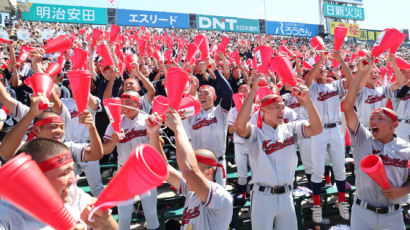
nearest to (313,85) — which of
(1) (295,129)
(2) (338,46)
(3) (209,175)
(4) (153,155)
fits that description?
(2) (338,46)

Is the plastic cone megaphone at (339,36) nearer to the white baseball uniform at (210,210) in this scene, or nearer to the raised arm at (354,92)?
the raised arm at (354,92)

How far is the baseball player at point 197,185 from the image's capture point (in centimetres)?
183

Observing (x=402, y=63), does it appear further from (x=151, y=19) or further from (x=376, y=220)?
(x=151, y=19)

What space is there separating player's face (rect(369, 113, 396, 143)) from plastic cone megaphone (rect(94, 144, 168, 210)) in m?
2.45

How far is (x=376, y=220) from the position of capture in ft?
9.13

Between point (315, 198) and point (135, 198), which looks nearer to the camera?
point (135, 198)

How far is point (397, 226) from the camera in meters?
2.81

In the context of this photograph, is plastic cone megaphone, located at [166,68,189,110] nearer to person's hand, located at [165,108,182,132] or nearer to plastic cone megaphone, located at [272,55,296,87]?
person's hand, located at [165,108,182,132]

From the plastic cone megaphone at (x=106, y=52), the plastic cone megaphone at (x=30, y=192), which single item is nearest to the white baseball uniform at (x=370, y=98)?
the plastic cone megaphone at (x=106, y=52)

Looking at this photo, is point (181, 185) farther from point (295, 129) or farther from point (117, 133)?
point (295, 129)

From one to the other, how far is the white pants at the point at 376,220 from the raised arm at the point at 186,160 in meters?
1.83

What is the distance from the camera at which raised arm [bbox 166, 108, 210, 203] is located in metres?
1.81

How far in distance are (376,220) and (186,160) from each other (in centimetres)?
208

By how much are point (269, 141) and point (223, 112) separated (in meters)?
1.28
